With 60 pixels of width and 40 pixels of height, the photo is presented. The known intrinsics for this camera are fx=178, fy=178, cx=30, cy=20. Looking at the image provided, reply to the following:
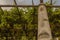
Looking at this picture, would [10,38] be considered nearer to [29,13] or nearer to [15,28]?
[15,28]

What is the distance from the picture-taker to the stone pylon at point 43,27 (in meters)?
2.94

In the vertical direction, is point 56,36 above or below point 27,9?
below

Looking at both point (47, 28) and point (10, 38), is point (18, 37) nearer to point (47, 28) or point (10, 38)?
point (10, 38)

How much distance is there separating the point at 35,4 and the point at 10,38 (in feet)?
A: 4.70

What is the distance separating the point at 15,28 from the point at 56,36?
4.24ft

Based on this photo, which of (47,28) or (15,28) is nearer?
(47,28)

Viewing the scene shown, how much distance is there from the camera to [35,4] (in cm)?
500

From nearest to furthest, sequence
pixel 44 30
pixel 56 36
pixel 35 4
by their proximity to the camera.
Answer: pixel 44 30
pixel 35 4
pixel 56 36

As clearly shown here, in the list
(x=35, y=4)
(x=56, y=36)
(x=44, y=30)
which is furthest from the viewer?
(x=56, y=36)

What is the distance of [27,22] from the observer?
552cm

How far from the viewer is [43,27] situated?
3160 millimetres

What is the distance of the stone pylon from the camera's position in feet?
9.63

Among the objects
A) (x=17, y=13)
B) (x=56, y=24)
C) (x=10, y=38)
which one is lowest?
(x=10, y=38)

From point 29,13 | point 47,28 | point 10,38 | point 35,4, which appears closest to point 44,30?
point 47,28
